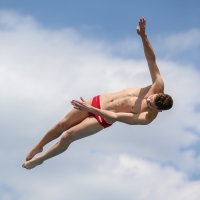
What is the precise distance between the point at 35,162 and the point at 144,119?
138 inches

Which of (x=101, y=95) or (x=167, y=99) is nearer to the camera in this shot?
(x=167, y=99)

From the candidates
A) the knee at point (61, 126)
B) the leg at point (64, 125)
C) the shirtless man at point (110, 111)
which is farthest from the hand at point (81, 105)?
the knee at point (61, 126)

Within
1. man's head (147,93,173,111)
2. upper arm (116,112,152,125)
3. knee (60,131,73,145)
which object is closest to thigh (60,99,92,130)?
knee (60,131,73,145)

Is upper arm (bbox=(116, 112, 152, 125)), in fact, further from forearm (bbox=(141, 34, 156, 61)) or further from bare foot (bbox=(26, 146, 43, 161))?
bare foot (bbox=(26, 146, 43, 161))

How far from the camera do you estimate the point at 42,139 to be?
15.3 meters

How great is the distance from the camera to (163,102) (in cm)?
1335

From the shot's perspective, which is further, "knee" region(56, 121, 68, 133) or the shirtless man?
"knee" region(56, 121, 68, 133)

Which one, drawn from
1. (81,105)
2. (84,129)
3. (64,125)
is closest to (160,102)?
(81,105)

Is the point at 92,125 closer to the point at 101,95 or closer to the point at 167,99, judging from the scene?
the point at 101,95

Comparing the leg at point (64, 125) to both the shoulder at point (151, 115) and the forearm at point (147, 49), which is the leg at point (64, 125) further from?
the forearm at point (147, 49)

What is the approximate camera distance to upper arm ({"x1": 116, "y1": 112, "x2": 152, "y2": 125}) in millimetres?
13766

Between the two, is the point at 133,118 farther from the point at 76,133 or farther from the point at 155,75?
the point at 76,133

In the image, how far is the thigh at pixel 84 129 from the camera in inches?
573

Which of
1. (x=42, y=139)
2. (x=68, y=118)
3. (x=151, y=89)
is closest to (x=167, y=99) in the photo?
(x=151, y=89)
